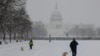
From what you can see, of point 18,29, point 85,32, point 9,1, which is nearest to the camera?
point 9,1

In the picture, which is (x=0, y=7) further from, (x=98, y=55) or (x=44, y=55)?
(x=98, y=55)

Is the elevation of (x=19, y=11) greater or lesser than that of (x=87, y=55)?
greater

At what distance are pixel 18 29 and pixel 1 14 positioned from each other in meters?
28.4

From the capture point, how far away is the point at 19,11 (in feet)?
175

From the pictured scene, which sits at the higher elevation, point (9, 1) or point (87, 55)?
point (9, 1)

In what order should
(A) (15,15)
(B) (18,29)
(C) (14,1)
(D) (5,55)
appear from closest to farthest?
(D) (5,55)
(C) (14,1)
(A) (15,15)
(B) (18,29)

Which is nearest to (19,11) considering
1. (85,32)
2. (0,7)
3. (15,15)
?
(15,15)

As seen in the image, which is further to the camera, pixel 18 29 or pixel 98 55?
pixel 18 29

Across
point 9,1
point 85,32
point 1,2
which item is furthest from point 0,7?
point 85,32

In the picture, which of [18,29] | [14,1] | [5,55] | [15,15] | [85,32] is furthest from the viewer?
[85,32]

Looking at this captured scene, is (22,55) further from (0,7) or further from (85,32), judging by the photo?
(85,32)

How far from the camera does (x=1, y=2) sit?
35.9m

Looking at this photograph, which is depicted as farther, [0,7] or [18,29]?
[18,29]

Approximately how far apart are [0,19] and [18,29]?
28.1 metres
